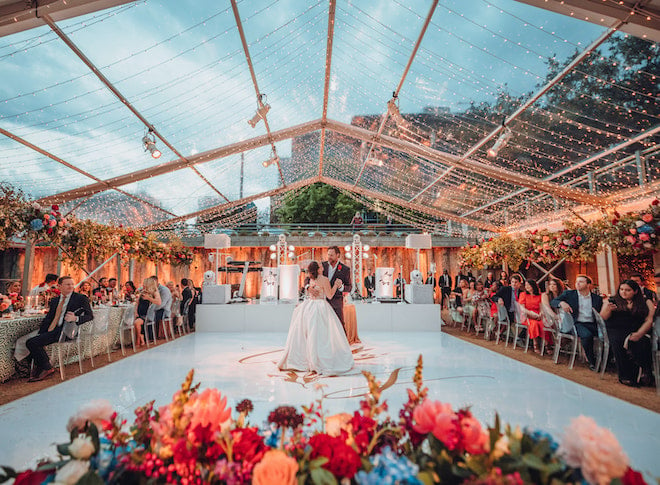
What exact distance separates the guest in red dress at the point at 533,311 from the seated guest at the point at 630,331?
1.55 metres

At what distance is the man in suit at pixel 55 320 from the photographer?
15.2ft

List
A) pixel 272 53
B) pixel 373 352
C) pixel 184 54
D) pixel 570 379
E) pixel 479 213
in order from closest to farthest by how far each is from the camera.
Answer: pixel 570 379 → pixel 184 54 → pixel 272 53 → pixel 373 352 → pixel 479 213

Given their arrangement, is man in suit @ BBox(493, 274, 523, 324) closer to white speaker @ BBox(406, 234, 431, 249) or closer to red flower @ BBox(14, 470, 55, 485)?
white speaker @ BBox(406, 234, 431, 249)

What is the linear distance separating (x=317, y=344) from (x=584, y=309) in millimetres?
3755

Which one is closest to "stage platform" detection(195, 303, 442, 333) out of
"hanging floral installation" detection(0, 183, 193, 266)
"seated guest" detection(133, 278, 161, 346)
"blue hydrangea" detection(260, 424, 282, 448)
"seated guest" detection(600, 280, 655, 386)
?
"seated guest" detection(133, 278, 161, 346)

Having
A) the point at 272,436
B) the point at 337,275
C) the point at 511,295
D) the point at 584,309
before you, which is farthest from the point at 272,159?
the point at 272,436

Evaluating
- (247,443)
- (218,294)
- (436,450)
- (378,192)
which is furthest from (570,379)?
(378,192)

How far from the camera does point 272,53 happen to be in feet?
18.5

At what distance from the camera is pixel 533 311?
6.25m

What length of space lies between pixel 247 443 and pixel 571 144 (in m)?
7.22

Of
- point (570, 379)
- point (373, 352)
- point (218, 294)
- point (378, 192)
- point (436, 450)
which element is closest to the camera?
point (436, 450)

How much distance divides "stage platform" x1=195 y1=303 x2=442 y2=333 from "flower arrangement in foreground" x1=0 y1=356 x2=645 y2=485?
7789 mm

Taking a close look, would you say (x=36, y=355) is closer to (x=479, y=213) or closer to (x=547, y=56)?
(x=547, y=56)

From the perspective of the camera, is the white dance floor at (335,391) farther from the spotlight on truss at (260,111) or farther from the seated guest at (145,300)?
the spotlight on truss at (260,111)
